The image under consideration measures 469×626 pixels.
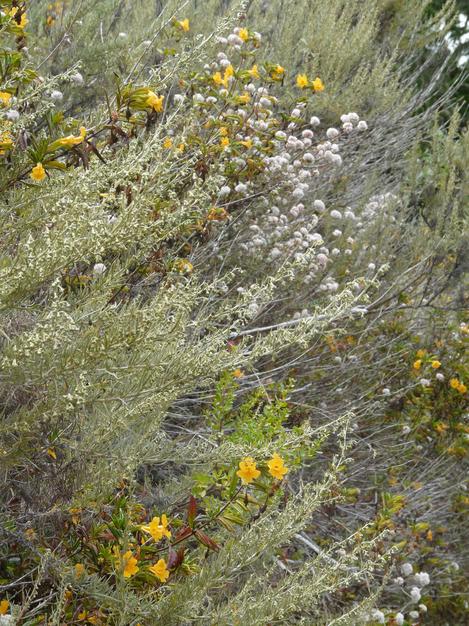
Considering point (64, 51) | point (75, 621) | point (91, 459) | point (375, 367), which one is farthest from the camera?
point (375, 367)

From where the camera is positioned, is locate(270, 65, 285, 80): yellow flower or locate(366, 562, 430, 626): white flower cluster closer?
locate(366, 562, 430, 626): white flower cluster

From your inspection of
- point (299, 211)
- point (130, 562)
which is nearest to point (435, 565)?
point (299, 211)

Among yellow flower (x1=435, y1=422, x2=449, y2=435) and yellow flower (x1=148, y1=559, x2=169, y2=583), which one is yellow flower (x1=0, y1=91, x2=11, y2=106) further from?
yellow flower (x1=435, y1=422, x2=449, y2=435)

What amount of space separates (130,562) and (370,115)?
398 centimetres

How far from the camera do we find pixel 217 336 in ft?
6.27

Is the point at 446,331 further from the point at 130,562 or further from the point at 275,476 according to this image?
the point at 130,562

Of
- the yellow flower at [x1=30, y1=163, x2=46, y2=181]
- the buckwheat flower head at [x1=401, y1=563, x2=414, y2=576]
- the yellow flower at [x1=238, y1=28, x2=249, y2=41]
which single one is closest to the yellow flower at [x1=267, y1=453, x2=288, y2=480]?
the yellow flower at [x1=30, y1=163, x2=46, y2=181]

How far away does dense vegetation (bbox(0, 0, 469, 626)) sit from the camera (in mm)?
1763

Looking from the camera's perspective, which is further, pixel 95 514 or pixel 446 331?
pixel 446 331

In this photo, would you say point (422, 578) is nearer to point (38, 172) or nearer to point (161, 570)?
point (161, 570)

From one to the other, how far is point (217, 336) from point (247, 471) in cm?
33

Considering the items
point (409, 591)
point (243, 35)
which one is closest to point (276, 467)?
point (409, 591)

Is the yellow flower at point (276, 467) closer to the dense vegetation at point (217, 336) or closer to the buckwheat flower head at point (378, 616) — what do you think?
the dense vegetation at point (217, 336)

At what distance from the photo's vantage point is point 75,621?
184 centimetres
